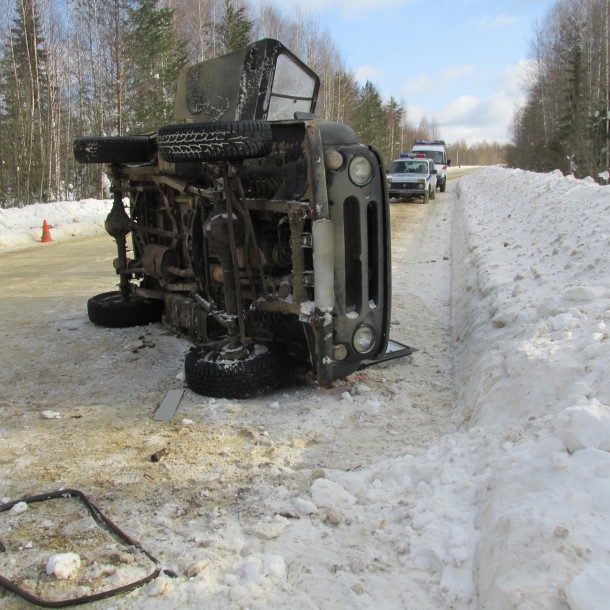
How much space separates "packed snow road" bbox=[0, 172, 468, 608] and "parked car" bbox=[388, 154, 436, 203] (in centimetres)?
1702

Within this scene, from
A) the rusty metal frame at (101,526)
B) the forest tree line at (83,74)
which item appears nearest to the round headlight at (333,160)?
the rusty metal frame at (101,526)

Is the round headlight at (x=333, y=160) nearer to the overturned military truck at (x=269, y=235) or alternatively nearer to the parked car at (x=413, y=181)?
the overturned military truck at (x=269, y=235)

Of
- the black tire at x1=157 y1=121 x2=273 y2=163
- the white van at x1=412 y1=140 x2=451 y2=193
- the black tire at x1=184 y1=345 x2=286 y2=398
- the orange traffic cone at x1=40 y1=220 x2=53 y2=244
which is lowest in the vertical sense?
the black tire at x1=184 y1=345 x2=286 y2=398

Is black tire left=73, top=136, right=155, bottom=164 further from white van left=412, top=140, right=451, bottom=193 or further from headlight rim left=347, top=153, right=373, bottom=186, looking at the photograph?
white van left=412, top=140, right=451, bottom=193

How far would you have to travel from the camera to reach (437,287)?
7.95m

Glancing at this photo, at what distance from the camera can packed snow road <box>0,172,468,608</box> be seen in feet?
7.45

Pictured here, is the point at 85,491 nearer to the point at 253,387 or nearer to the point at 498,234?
the point at 253,387

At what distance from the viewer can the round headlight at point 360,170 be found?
3.74m

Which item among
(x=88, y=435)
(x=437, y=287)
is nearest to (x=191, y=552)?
(x=88, y=435)

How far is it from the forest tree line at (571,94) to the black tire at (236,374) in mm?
31893

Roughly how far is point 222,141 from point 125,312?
2.83 m

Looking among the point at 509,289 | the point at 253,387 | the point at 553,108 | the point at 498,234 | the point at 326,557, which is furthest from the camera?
the point at 553,108

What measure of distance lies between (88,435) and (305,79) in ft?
12.1

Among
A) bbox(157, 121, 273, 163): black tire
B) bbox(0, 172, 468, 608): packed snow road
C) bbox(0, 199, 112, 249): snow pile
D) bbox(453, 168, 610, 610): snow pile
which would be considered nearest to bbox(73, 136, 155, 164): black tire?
bbox(0, 172, 468, 608): packed snow road
